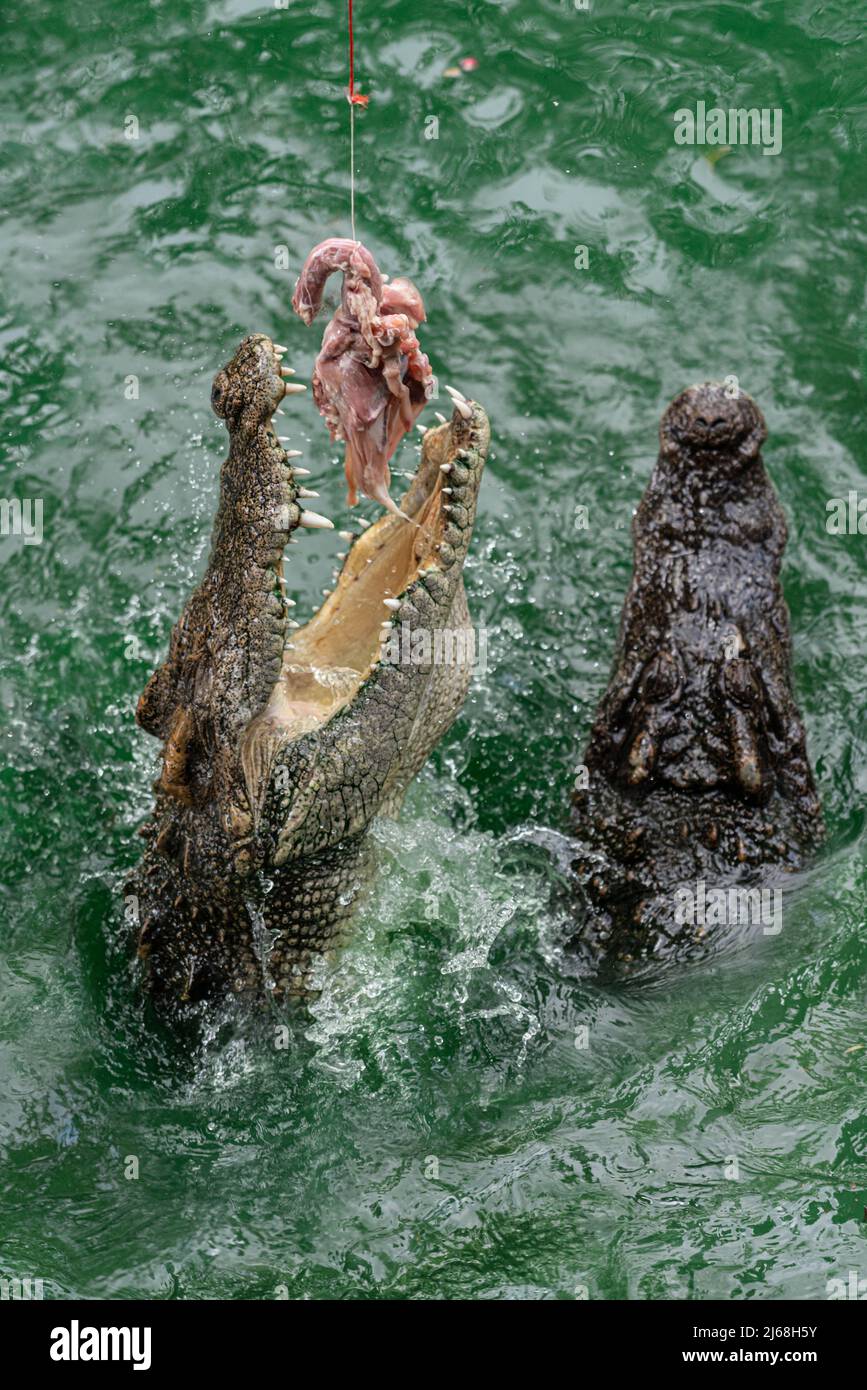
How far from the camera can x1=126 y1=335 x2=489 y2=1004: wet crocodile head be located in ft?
20.3

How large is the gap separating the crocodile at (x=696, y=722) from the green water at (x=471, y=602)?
253mm

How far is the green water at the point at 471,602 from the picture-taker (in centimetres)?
647

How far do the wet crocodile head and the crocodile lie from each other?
1.10 m

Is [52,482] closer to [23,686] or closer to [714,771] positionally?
[23,686]

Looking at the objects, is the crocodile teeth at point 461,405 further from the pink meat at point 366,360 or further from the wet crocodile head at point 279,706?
the pink meat at point 366,360

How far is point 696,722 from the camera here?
7660mm

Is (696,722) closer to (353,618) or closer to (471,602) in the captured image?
(353,618)

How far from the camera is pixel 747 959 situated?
24.3ft

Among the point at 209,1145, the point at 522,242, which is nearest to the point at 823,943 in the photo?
the point at 209,1145

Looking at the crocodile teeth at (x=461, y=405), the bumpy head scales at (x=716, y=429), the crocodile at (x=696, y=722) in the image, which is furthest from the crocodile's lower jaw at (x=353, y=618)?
the bumpy head scales at (x=716, y=429)

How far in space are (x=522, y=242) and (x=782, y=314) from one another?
5.56 ft

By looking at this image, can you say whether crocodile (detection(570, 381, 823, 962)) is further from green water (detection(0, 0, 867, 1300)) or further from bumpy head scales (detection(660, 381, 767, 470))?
green water (detection(0, 0, 867, 1300))

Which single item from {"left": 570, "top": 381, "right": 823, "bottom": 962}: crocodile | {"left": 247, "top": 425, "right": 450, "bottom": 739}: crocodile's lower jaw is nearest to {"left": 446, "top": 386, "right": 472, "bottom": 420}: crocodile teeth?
{"left": 247, "top": 425, "right": 450, "bottom": 739}: crocodile's lower jaw
